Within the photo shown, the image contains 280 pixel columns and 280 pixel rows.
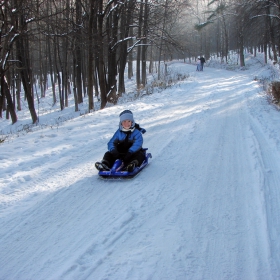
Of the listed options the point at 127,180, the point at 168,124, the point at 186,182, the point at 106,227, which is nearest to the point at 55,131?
the point at 168,124

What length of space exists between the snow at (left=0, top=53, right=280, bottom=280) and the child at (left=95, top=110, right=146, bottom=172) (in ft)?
1.04

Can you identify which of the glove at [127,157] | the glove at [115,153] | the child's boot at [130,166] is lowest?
the child's boot at [130,166]

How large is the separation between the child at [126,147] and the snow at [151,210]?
0.32 metres

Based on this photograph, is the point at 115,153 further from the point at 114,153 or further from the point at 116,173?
the point at 116,173

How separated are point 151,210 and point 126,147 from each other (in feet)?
7.27

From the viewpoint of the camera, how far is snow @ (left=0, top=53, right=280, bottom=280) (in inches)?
117

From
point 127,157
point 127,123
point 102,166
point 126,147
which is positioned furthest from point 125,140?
point 102,166

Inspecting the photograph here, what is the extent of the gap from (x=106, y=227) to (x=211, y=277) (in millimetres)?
1435

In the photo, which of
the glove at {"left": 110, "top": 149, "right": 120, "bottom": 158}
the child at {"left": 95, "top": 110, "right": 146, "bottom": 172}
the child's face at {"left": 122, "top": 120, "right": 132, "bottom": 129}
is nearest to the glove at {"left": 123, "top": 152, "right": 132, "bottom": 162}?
the child at {"left": 95, "top": 110, "right": 146, "bottom": 172}

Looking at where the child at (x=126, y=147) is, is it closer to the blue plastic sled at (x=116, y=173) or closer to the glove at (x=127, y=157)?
the glove at (x=127, y=157)

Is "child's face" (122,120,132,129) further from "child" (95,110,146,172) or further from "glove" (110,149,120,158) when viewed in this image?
Answer: "glove" (110,149,120,158)

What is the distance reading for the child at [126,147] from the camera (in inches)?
223

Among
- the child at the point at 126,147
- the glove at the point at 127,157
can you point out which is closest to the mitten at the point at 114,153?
the child at the point at 126,147

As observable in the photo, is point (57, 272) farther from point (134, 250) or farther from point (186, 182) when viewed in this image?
point (186, 182)
